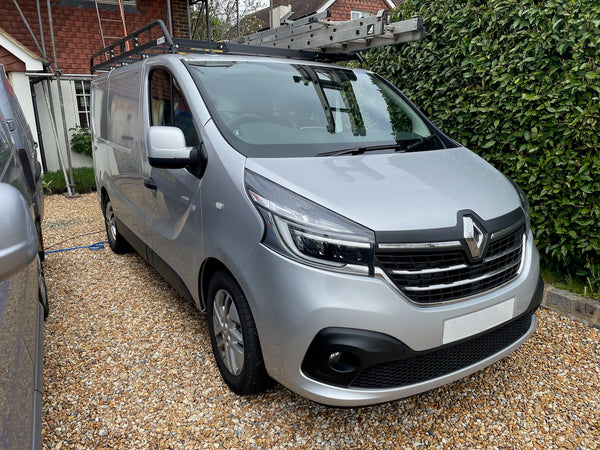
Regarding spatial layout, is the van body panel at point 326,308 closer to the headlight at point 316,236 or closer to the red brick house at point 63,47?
the headlight at point 316,236

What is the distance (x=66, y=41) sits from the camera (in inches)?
411

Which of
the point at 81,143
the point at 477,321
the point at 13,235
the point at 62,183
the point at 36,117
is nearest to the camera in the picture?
the point at 13,235

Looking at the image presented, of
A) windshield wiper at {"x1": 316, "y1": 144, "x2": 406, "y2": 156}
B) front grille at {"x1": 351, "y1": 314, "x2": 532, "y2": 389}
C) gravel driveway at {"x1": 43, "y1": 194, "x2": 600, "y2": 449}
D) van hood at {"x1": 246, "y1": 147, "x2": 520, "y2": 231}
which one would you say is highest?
windshield wiper at {"x1": 316, "y1": 144, "x2": 406, "y2": 156}

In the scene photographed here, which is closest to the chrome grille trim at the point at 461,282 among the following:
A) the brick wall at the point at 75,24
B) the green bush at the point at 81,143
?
the green bush at the point at 81,143

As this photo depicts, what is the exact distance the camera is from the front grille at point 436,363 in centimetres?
190

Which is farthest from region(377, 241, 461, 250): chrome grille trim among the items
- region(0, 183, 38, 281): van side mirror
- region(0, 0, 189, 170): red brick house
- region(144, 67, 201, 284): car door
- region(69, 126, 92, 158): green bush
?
region(69, 126, 92, 158): green bush

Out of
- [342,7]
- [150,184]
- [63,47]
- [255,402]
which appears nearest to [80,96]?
[63,47]

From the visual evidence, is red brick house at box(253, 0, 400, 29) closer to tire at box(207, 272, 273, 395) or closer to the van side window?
the van side window

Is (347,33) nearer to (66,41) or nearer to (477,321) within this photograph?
(477,321)

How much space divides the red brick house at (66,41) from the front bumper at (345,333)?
9563mm

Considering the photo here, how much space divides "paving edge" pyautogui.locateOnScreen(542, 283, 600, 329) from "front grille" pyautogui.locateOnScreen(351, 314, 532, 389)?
1442 millimetres

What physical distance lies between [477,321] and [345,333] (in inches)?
26.3

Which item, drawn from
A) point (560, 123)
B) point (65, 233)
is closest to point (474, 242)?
point (560, 123)

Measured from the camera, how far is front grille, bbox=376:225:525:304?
1890 millimetres
